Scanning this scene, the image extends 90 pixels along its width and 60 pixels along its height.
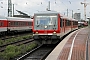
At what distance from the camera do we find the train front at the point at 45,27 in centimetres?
1784

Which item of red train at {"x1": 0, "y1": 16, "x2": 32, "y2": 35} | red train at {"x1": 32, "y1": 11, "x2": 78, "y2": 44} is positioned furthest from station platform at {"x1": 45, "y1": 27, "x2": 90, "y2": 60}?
red train at {"x1": 0, "y1": 16, "x2": 32, "y2": 35}

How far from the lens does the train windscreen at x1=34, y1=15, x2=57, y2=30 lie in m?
18.1

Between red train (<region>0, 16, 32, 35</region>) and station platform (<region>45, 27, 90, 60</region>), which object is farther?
red train (<region>0, 16, 32, 35</region>)

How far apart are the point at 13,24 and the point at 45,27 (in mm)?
18857

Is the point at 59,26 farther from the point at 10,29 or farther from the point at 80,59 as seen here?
the point at 10,29

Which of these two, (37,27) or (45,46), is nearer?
(37,27)

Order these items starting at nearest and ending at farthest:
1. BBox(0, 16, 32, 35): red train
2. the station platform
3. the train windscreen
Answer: the station platform, the train windscreen, BBox(0, 16, 32, 35): red train

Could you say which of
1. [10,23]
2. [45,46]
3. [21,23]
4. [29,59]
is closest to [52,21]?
[45,46]

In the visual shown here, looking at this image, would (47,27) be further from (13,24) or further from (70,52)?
(13,24)

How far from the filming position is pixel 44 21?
18.2 m

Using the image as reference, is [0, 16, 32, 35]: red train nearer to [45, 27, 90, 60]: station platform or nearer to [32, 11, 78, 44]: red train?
[32, 11, 78, 44]: red train

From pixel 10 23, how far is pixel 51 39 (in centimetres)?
1787

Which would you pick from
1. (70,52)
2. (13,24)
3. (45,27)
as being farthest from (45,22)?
(13,24)

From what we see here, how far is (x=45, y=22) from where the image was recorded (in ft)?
59.8
